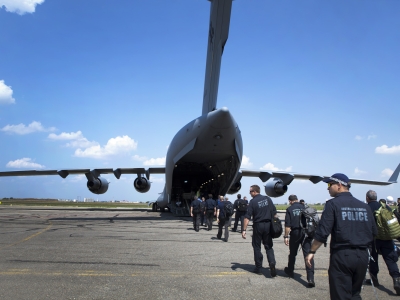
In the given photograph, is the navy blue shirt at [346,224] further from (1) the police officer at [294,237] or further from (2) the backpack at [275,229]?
(2) the backpack at [275,229]

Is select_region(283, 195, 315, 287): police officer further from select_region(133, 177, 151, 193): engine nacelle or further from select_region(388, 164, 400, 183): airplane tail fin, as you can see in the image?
select_region(388, 164, 400, 183): airplane tail fin

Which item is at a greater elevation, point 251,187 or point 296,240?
point 251,187

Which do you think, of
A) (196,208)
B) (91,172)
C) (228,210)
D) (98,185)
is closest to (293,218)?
(228,210)

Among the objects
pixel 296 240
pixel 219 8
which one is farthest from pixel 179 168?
pixel 296 240

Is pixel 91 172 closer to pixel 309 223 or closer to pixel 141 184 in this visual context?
pixel 141 184

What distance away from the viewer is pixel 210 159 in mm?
16859

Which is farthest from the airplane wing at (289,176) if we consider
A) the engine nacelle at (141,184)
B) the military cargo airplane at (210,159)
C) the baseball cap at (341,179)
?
the baseball cap at (341,179)

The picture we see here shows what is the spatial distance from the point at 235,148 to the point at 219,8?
6.60m

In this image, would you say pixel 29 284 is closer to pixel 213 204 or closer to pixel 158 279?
pixel 158 279

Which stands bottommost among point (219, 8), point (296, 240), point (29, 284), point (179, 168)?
point (29, 284)

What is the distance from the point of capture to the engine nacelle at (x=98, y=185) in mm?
21141

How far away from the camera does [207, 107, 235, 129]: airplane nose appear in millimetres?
12566

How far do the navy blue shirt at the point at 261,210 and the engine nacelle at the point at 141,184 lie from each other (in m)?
16.5

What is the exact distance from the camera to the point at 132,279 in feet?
15.2
